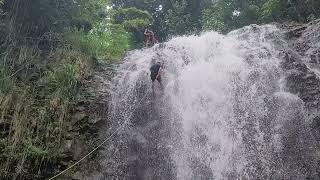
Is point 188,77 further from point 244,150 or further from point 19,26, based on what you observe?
point 19,26

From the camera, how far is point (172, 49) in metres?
10.6

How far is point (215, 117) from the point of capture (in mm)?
8695

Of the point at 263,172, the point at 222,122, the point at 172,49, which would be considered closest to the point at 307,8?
the point at 172,49

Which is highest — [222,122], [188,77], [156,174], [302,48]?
[302,48]

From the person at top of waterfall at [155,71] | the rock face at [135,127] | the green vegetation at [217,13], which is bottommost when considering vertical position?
the rock face at [135,127]

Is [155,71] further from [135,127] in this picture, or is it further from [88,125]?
[88,125]

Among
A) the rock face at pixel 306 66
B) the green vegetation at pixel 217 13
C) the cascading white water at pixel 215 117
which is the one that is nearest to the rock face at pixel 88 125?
the cascading white water at pixel 215 117

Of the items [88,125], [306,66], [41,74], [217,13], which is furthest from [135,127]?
[217,13]

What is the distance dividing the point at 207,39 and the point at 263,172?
4284mm

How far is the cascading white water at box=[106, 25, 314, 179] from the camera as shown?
7879 mm

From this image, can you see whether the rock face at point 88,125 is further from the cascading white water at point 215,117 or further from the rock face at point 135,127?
the cascading white water at point 215,117

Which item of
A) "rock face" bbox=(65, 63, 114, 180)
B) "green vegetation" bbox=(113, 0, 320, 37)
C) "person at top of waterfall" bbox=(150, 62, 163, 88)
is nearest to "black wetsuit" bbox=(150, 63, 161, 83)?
"person at top of waterfall" bbox=(150, 62, 163, 88)

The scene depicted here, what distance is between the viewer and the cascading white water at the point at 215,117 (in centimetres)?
788

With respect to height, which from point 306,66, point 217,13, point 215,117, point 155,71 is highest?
point 217,13
